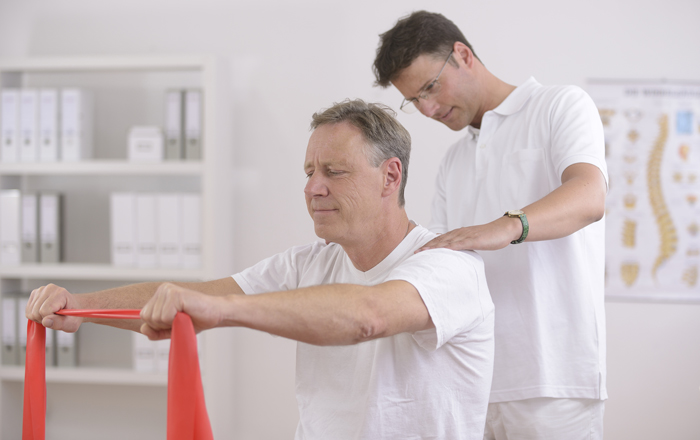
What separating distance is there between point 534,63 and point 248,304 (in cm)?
211

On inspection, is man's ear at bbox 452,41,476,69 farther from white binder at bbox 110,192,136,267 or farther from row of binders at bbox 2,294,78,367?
row of binders at bbox 2,294,78,367

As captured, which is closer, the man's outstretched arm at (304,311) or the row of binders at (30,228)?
the man's outstretched arm at (304,311)

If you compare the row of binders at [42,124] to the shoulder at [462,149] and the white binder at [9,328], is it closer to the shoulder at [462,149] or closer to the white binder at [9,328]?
the white binder at [9,328]

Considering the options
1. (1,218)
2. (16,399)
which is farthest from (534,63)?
(16,399)

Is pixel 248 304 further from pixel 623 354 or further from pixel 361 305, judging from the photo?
pixel 623 354

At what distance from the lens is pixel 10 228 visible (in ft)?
7.87

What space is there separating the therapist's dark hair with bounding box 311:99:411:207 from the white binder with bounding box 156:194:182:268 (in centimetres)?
129

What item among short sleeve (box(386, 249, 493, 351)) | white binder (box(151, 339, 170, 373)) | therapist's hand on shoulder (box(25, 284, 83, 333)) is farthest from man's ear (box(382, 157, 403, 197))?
white binder (box(151, 339, 170, 373))

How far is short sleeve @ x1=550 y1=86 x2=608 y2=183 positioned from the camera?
48.2 inches

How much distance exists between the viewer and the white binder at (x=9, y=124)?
238 centimetres

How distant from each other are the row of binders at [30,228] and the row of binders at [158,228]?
0.29 m

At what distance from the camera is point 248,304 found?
0.75 metres

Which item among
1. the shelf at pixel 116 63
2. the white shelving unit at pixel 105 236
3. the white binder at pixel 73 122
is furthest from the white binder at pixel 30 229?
the shelf at pixel 116 63

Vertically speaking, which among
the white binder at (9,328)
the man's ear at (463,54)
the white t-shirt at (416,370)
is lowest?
the white binder at (9,328)
